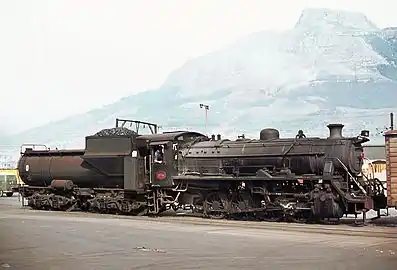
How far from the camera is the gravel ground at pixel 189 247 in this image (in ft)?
32.5

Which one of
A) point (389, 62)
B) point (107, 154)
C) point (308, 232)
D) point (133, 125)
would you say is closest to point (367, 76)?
point (389, 62)

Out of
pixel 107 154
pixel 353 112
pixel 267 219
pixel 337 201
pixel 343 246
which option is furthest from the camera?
pixel 353 112

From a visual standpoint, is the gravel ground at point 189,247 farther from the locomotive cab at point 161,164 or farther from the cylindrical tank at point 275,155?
the locomotive cab at point 161,164

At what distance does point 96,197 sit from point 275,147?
7.68m

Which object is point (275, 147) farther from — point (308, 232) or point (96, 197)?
point (96, 197)

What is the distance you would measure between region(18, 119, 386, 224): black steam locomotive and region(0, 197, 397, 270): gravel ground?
1.56 metres

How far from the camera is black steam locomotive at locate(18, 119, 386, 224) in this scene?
60.1 feet

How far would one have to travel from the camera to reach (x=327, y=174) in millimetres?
18031

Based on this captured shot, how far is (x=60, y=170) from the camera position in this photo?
2541 centimetres

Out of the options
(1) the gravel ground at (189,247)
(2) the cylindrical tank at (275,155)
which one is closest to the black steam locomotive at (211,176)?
(2) the cylindrical tank at (275,155)

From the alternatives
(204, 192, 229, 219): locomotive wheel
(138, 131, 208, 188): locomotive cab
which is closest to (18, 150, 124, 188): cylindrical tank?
(138, 131, 208, 188): locomotive cab

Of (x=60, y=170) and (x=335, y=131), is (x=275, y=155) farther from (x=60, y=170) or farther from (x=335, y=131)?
(x=60, y=170)

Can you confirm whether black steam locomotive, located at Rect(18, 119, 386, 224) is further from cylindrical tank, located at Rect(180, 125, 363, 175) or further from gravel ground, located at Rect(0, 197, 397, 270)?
gravel ground, located at Rect(0, 197, 397, 270)

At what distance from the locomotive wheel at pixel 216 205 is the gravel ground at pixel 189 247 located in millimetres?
2548
